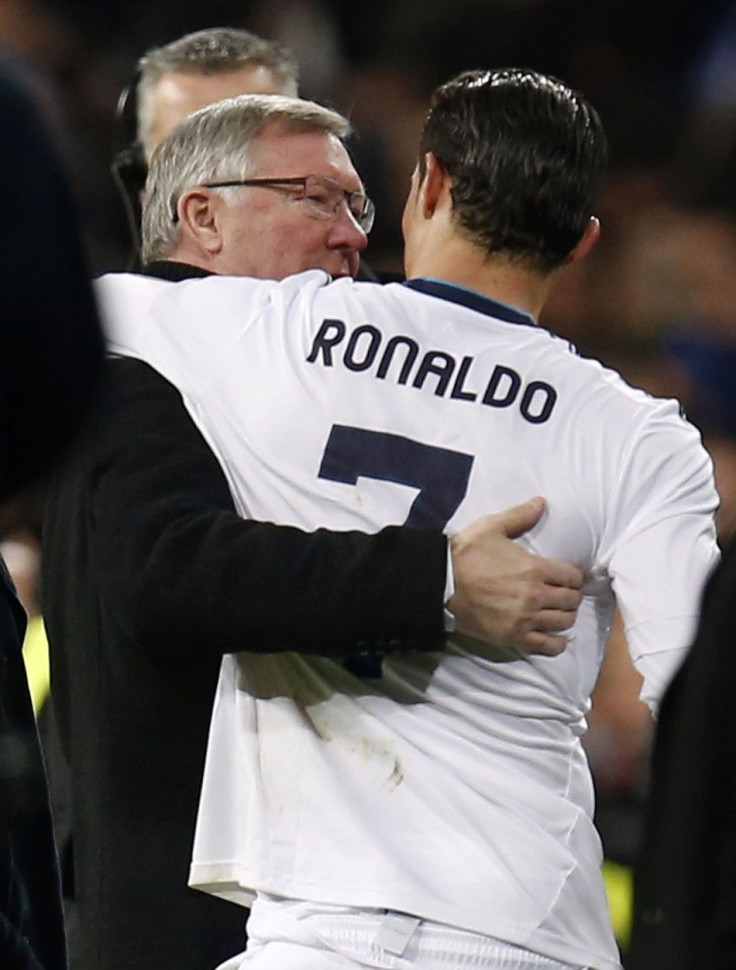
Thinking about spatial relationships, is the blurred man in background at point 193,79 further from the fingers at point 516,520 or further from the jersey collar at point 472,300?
the fingers at point 516,520

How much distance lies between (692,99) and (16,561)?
2663mm

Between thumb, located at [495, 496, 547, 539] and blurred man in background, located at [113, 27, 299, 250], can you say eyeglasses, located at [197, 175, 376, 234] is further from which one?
blurred man in background, located at [113, 27, 299, 250]

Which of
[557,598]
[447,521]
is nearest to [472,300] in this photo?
[447,521]

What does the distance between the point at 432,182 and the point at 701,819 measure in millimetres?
1024

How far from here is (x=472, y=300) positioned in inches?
86.7

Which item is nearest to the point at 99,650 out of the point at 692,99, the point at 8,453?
the point at 8,453

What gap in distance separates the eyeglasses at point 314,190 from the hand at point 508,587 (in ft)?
2.37

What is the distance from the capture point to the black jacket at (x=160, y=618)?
2.01 meters

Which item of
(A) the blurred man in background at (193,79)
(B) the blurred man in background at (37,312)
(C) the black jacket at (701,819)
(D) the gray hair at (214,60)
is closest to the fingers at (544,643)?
(C) the black jacket at (701,819)

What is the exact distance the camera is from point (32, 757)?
5.64 feet

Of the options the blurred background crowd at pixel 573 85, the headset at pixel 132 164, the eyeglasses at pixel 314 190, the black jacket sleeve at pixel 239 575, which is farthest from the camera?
the blurred background crowd at pixel 573 85

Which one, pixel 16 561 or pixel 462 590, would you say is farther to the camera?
pixel 16 561

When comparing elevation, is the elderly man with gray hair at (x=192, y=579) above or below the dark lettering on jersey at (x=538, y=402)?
below

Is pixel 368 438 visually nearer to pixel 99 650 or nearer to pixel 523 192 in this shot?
pixel 523 192
